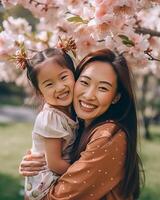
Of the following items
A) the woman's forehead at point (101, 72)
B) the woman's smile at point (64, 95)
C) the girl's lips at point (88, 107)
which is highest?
the woman's forehead at point (101, 72)

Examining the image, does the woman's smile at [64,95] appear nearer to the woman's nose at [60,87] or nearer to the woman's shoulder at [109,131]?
the woman's nose at [60,87]

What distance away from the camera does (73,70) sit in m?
2.82

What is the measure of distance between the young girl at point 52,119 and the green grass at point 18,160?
5.06 m

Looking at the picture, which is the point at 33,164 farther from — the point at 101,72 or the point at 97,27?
the point at 97,27

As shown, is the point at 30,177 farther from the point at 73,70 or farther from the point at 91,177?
the point at 73,70

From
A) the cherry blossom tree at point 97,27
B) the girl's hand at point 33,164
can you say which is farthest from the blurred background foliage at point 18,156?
the girl's hand at point 33,164

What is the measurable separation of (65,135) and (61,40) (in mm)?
711

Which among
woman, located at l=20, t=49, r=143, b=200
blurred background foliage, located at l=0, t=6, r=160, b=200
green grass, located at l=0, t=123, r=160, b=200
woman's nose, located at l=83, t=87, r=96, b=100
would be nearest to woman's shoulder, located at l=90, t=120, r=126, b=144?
woman, located at l=20, t=49, r=143, b=200

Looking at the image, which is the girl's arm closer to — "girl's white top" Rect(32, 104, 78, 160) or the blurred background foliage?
"girl's white top" Rect(32, 104, 78, 160)

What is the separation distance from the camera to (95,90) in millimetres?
2699

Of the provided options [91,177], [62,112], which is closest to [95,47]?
[62,112]

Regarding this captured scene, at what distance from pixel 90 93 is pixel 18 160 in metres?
9.12

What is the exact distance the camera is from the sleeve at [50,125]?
2.70 m

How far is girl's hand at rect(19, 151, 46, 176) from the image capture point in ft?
9.12
